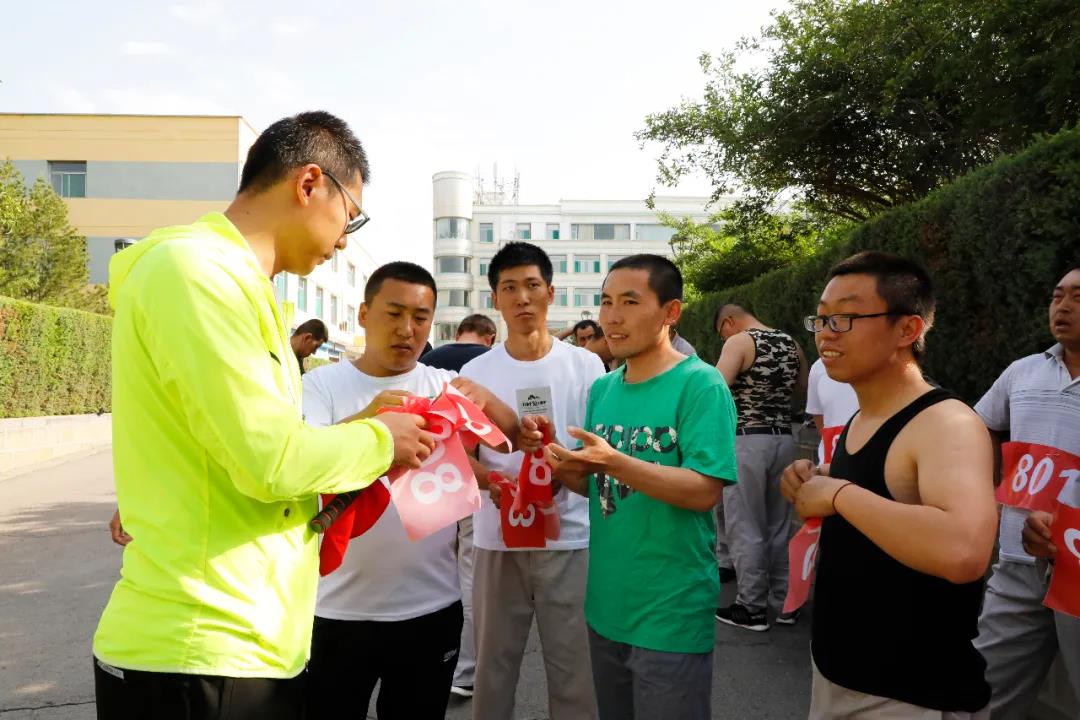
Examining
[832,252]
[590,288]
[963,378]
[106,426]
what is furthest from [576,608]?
[590,288]

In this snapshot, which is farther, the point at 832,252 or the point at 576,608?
the point at 832,252

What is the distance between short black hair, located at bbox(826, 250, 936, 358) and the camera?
2.18 m

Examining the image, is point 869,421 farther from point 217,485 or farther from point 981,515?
point 217,485

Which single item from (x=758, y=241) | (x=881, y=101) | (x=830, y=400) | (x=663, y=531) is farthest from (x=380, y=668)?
(x=758, y=241)

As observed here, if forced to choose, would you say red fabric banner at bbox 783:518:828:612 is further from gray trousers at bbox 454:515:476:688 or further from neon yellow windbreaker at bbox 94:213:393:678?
gray trousers at bbox 454:515:476:688

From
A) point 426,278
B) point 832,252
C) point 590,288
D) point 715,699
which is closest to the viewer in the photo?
point 426,278

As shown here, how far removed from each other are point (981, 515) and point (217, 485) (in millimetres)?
1697

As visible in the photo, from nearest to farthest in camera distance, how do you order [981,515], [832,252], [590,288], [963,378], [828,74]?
[981,515] → [963,378] → [832,252] → [828,74] → [590,288]

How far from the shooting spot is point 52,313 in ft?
50.6

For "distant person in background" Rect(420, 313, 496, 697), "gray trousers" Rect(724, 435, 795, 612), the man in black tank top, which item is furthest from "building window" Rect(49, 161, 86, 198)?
the man in black tank top

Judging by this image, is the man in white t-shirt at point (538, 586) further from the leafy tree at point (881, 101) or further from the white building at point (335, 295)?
the white building at point (335, 295)

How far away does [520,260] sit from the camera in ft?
13.1

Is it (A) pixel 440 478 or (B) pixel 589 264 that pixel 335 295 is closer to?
(B) pixel 589 264

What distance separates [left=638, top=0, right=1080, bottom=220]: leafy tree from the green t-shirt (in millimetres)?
8162
